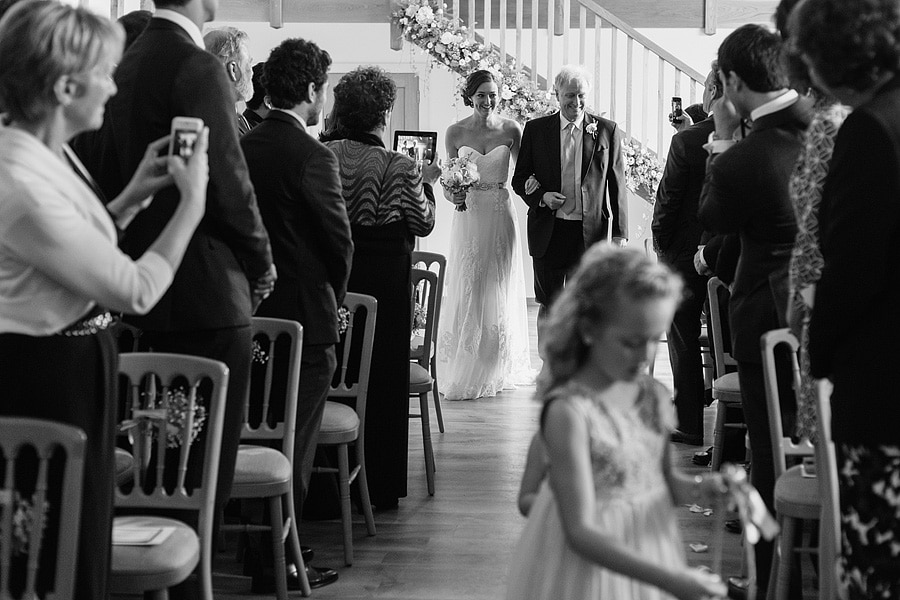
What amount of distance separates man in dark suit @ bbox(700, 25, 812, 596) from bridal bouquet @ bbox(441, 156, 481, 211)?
11.7 ft

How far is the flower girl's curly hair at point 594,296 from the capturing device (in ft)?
5.88

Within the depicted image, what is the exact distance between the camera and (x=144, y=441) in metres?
2.79

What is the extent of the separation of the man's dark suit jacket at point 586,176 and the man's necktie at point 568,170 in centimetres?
4

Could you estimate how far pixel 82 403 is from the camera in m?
2.20

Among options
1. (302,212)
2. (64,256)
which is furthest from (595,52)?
(64,256)

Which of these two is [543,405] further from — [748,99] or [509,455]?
[509,455]

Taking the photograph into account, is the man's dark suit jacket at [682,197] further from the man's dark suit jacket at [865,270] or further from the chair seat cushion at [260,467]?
the man's dark suit jacket at [865,270]

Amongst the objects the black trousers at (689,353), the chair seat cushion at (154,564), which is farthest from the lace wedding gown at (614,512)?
the black trousers at (689,353)

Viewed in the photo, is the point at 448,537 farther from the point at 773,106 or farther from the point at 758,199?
the point at 773,106

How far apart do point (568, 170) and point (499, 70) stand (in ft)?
7.74

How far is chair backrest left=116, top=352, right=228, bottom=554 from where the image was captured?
2.61 m

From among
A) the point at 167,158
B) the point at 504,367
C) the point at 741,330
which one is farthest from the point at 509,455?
the point at 167,158

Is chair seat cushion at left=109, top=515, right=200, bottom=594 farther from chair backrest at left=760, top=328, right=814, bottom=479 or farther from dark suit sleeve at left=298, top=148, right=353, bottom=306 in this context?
chair backrest at left=760, top=328, right=814, bottom=479

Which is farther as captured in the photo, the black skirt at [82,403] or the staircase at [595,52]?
the staircase at [595,52]
